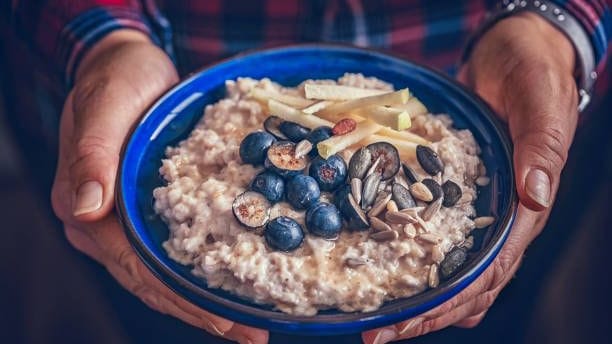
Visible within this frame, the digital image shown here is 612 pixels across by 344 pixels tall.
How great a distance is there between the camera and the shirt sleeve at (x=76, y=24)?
6.09 ft

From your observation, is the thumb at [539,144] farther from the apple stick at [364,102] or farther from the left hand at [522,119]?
the apple stick at [364,102]

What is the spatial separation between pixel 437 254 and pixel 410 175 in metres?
0.19

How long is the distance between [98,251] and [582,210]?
1.50m

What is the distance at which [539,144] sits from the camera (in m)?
1.41

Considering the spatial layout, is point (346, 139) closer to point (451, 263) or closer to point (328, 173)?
point (328, 173)

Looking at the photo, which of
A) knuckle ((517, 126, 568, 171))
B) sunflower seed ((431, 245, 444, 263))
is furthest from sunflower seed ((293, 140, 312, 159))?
knuckle ((517, 126, 568, 171))

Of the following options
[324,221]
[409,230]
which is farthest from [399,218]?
[324,221]

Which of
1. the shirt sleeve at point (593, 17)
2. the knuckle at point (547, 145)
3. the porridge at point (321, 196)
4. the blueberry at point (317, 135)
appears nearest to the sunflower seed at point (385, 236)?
the porridge at point (321, 196)

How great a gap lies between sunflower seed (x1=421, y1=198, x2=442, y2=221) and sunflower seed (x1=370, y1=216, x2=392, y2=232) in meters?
0.08

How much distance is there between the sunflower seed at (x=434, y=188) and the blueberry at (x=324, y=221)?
0.18 metres

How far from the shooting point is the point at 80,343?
104 inches

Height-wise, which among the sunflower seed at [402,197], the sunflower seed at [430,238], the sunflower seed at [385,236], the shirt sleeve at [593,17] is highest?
the shirt sleeve at [593,17]

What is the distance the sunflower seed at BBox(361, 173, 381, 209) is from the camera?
4.37ft

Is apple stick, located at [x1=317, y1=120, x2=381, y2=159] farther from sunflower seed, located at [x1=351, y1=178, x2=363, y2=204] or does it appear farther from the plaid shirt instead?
the plaid shirt
